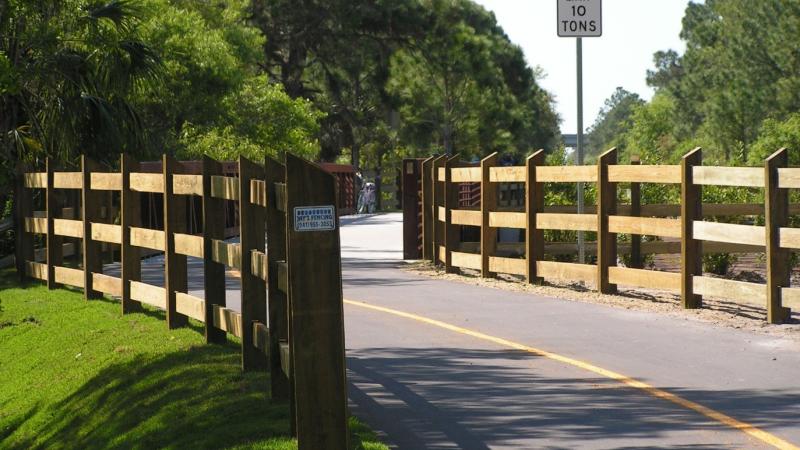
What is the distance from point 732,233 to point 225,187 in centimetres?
552

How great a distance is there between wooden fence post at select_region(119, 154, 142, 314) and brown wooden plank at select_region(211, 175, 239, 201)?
3636 mm

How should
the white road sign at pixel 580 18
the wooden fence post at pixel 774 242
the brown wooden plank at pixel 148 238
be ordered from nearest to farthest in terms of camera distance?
the wooden fence post at pixel 774 242
the brown wooden plank at pixel 148 238
the white road sign at pixel 580 18

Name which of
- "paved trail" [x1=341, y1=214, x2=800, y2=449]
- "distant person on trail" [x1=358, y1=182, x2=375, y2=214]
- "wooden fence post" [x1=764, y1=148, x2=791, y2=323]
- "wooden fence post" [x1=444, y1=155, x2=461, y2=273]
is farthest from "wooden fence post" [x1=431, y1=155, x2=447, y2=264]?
"distant person on trail" [x1=358, y1=182, x2=375, y2=214]

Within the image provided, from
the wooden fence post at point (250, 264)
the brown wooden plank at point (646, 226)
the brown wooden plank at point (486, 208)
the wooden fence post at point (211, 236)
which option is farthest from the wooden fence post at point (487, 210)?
the wooden fence post at point (250, 264)

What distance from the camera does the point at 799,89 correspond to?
73.8 metres

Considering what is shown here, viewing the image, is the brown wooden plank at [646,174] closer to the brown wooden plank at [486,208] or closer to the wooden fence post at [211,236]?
the brown wooden plank at [486,208]

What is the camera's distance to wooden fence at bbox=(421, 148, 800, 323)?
13.8 metres

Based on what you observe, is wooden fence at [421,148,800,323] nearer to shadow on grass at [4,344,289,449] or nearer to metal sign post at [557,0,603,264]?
metal sign post at [557,0,603,264]

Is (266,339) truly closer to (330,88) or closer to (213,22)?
(213,22)

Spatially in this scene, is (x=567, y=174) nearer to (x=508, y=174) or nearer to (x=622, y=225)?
(x=622, y=225)

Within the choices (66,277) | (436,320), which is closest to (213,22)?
(66,277)

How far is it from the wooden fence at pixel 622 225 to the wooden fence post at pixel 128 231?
17.1 feet

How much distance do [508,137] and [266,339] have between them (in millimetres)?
66682

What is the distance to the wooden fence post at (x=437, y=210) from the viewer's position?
21.8 metres
